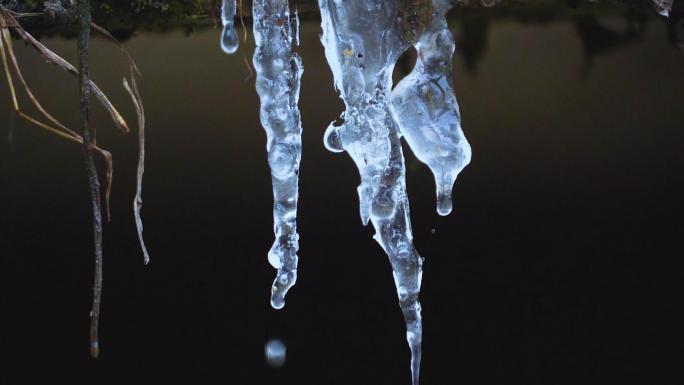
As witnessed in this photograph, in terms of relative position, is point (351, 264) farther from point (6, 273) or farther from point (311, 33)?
point (6, 273)

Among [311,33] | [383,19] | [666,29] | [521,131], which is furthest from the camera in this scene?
[521,131]

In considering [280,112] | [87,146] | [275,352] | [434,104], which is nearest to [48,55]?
[87,146]

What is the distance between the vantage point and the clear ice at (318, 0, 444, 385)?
0.92 m

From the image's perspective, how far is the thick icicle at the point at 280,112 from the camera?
3.14 feet

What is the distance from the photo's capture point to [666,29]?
Answer: 1825 mm

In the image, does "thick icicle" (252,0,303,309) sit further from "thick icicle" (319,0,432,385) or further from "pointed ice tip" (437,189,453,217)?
"pointed ice tip" (437,189,453,217)

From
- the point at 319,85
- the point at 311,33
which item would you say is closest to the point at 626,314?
the point at 319,85

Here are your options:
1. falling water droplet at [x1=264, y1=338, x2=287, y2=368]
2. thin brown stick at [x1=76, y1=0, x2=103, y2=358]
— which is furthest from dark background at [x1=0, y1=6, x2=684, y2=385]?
thin brown stick at [x1=76, y1=0, x2=103, y2=358]

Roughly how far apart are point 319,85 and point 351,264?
1.67 ft

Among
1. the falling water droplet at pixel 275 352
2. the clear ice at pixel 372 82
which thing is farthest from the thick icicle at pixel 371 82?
the falling water droplet at pixel 275 352

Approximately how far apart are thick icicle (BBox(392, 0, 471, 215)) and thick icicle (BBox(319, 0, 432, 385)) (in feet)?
0.06

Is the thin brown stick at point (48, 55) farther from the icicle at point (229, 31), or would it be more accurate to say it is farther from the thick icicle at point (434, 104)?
the thick icicle at point (434, 104)

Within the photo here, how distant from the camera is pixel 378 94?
95 cm

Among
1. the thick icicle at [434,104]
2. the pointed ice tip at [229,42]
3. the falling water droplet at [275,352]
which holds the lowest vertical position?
the falling water droplet at [275,352]
